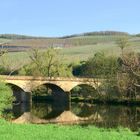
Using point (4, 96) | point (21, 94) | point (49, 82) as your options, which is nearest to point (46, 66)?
point (49, 82)

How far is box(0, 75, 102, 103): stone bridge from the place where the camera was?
291 feet

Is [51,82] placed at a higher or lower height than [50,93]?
higher

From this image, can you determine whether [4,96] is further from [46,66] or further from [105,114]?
[46,66]

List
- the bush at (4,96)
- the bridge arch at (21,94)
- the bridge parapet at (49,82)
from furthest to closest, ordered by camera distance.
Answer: the bridge arch at (21,94) < the bridge parapet at (49,82) < the bush at (4,96)

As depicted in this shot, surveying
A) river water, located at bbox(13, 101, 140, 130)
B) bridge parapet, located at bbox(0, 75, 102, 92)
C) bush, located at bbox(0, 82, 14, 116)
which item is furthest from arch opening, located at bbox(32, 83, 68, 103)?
bush, located at bbox(0, 82, 14, 116)

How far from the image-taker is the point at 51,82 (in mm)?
91688

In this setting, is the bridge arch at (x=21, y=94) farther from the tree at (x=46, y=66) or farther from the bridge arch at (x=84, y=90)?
the bridge arch at (x=84, y=90)

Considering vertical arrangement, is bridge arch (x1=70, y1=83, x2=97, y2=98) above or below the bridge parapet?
below

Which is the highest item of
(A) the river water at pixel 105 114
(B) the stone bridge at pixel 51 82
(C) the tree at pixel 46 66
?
(C) the tree at pixel 46 66

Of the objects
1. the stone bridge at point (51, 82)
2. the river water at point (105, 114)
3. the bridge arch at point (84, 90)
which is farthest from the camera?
the bridge arch at point (84, 90)

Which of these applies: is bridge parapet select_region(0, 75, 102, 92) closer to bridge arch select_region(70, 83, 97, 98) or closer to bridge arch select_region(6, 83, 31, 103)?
bridge arch select_region(6, 83, 31, 103)

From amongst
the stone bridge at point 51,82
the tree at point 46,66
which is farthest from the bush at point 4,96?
the tree at point 46,66

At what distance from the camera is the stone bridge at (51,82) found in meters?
88.6

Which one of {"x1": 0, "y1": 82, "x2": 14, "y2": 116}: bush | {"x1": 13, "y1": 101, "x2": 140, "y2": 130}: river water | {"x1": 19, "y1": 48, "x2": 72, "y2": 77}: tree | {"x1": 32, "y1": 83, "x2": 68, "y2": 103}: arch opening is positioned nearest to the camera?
{"x1": 0, "y1": 82, "x2": 14, "y2": 116}: bush
